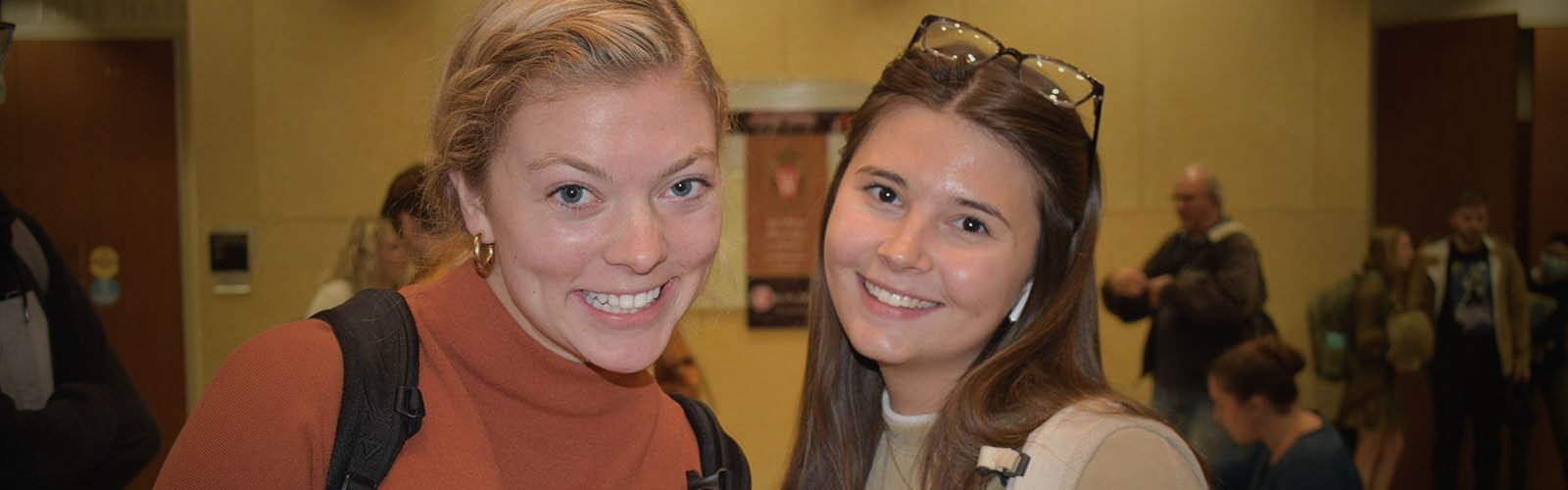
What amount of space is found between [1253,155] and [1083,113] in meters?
3.22

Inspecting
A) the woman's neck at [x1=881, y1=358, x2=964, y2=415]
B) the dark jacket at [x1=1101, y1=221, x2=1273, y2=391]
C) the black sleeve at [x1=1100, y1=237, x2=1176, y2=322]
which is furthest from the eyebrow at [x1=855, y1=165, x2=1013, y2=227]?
the black sleeve at [x1=1100, y1=237, x2=1176, y2=322]

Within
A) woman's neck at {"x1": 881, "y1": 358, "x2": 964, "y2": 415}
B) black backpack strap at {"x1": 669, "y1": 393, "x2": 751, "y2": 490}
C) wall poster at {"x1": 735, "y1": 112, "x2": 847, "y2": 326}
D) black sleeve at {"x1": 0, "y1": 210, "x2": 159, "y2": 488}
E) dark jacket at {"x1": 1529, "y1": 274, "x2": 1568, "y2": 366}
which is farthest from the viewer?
wall poster at {"x1": 735, "y1": 112, "x2": 847, "y2": 326}

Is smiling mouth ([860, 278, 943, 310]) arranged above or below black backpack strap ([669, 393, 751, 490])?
above

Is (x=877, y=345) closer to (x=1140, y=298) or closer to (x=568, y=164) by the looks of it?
(x=568, y=164)

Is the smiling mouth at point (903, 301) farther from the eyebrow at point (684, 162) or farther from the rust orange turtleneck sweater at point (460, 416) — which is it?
the eyebrow at point (684, 162)

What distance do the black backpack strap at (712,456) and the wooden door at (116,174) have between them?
124 centimetres

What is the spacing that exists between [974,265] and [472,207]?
78cm

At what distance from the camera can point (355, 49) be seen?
4.45m

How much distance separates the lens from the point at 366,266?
3.93 metres

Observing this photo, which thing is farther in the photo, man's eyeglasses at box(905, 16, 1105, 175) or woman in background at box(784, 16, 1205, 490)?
man's eyeglasses at box(905, 16, 1105, 175)

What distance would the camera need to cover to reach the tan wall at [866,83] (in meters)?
4.35

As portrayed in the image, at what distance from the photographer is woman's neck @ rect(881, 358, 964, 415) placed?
2074mm

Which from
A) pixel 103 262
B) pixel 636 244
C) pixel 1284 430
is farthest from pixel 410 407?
pixel 1284 430

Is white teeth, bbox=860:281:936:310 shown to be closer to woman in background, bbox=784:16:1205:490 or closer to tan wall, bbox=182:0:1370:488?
woman in background, bbox=784:16:1205:490
